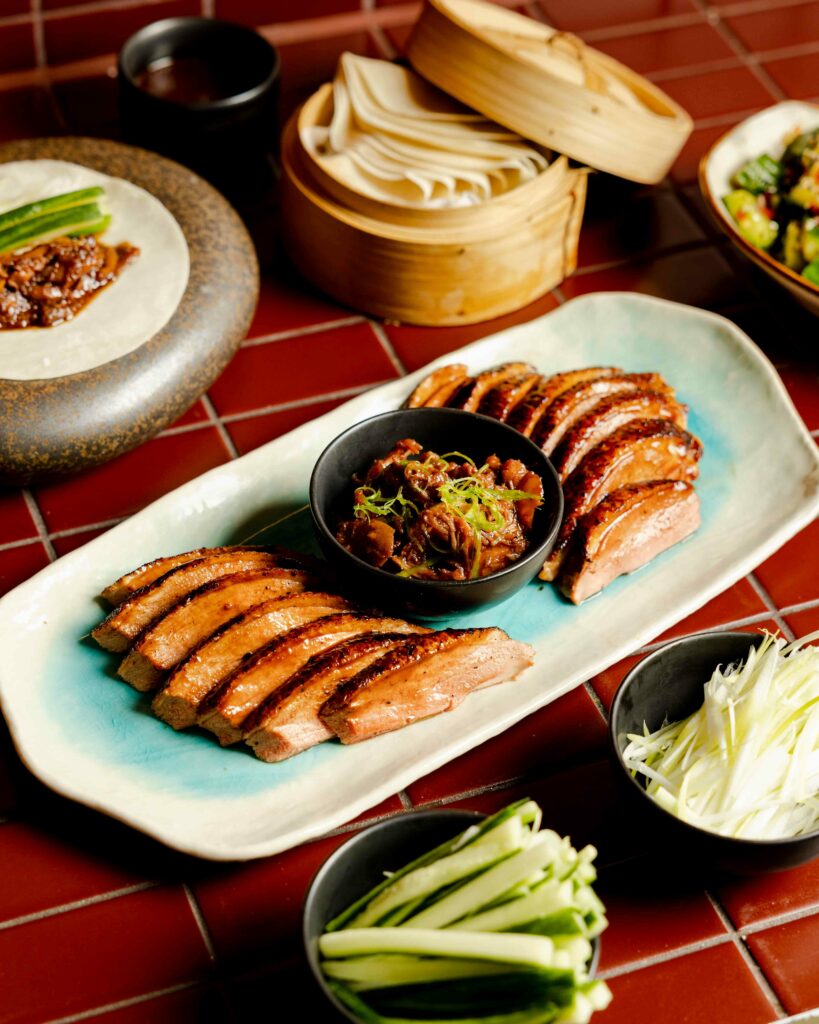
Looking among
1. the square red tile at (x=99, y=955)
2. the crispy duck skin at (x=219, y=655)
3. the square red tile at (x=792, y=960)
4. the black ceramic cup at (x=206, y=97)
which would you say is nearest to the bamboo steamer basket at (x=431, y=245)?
the black ceramic cup at (x=206, y=97)

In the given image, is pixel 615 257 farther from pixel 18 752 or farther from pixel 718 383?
pixel 18 752

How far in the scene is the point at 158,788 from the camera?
3326 millimetres

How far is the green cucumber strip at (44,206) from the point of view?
448cm

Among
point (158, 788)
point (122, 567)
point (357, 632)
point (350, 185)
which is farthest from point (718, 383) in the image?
point (158, 788)

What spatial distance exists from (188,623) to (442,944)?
3.93ft

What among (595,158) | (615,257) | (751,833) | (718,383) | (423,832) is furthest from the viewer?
(615,257)

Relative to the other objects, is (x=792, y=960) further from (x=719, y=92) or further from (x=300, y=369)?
(x=719, y=92)

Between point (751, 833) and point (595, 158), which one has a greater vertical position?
point (595, 158)

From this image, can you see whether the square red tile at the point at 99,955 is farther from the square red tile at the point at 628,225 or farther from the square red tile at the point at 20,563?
the square red tile at the point at 628,225

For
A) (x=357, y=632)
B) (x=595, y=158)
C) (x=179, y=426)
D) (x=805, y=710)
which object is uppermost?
(x=595, y=158)

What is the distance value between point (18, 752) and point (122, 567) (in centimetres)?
70

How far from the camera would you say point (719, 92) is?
6.12 meters

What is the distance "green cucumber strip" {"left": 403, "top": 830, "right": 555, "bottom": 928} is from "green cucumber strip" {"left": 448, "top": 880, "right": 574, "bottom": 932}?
0.11ft

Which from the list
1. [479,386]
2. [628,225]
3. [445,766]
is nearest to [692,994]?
[445,766]
